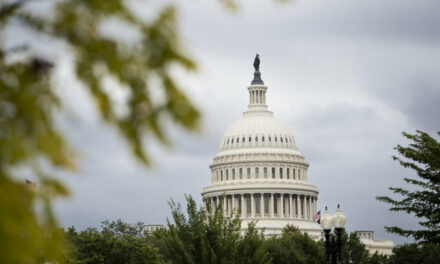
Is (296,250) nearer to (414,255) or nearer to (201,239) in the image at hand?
(414,255)

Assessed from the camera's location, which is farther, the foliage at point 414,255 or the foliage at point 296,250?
the foliage at point 414,255

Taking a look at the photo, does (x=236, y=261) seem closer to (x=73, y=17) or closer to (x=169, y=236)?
(x=169, y=236)

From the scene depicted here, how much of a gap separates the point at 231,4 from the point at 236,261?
33.9 m

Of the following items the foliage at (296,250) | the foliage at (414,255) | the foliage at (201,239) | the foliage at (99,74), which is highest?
the foliage at (414,255)

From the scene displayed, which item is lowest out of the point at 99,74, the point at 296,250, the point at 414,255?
the point at 99,74

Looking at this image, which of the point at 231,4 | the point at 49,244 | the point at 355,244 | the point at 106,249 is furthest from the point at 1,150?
the point at 355,244

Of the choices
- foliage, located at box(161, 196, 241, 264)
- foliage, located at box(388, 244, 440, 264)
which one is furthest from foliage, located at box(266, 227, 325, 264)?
foliage, located at box(161, 196, 241, 264)

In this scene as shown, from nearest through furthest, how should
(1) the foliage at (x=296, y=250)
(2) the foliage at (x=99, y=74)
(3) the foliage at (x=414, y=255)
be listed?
(2) the foliage at (x=99, y=74), (1) the foliage at (x=296, y=250), (3) the foliage at (x=414, y=255)

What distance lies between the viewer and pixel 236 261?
40.7 m

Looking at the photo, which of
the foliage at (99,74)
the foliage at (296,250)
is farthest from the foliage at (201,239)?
the foliage at (296,250)

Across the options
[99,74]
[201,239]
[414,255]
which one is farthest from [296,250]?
[99,74]

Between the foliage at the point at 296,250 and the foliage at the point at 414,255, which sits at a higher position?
the foliage at the point at 414,255

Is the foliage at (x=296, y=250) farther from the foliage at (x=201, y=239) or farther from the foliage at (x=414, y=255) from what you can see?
the foliage at (x=201, y=239)

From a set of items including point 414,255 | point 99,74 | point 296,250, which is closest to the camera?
point 99,74
